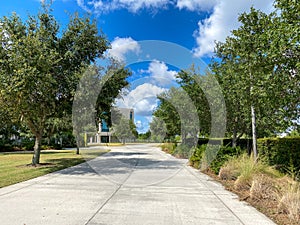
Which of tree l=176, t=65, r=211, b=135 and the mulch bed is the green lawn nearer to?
the mulch bed

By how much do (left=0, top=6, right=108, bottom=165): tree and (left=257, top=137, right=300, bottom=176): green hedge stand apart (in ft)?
28.5

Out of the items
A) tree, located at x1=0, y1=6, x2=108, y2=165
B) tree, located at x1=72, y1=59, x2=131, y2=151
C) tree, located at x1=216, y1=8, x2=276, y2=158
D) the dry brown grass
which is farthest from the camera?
tree, located at x1=72, y1=59, x2=131, y2=151

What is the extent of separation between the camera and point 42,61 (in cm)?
914

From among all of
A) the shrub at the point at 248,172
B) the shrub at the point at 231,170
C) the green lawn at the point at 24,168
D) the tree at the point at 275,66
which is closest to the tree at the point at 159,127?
the green lawn at the point at 24,168

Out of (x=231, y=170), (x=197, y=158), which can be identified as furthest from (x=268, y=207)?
(x=197, y=158)

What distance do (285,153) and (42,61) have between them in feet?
31.9

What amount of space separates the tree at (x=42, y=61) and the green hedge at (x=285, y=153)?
28.5 ft

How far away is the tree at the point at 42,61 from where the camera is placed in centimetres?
890

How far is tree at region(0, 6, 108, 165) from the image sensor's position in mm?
8898

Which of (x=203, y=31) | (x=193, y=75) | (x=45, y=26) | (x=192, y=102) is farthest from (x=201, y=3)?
(x=45, y=26)

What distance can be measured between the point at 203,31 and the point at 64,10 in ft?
24.5

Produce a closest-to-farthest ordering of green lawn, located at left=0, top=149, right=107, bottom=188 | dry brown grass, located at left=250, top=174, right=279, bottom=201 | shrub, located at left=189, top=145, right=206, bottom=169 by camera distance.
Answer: dry brown grass, located at left=250, top=174, right=279, bottom=201
green lawn, located at left=0, top=149, right=107, bottom=188
shrub, located at left=189, top=145, right=206, bottom=169

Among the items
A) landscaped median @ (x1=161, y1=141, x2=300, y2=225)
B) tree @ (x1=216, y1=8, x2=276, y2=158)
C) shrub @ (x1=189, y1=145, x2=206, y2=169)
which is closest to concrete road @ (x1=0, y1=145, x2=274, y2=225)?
landscaped median @ (x1=161, y1=141, x2=300, y2=225)

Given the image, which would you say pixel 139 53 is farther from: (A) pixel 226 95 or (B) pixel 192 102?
(A) pixel 226 95
